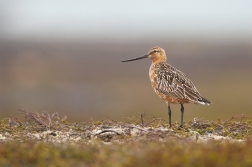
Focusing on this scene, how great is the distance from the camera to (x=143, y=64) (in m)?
60.5

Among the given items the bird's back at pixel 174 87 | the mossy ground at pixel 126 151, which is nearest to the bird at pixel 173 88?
the bird's back at pixel 174 87

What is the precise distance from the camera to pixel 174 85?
12.4 metres

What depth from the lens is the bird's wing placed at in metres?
12.2

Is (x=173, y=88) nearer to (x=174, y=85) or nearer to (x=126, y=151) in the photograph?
(x=174, y=85)

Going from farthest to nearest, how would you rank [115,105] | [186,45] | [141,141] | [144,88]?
1. [186,45]
2. [144,88]
3. [115,105]
4. [141,141]

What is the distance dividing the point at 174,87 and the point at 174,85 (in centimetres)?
7

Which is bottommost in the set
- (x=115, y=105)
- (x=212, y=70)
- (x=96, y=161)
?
(x=96, y=161)

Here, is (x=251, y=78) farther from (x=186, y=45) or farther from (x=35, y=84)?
(x=186, y=45)

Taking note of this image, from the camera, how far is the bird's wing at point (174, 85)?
1217cm

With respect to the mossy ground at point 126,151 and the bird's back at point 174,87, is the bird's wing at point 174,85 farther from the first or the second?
the mossy ground at point 126,151

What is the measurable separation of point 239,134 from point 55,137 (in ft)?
10.4

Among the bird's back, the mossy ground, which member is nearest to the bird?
the bird's back

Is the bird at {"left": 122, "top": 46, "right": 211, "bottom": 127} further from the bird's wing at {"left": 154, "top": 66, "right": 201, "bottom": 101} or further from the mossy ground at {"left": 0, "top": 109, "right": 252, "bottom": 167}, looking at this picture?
the mossy ground at {"left": 0, "top": 109, "right": 252, "bottom": 167}

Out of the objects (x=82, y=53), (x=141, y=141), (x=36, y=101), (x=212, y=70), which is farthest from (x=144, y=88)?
(x=141, y=141)
